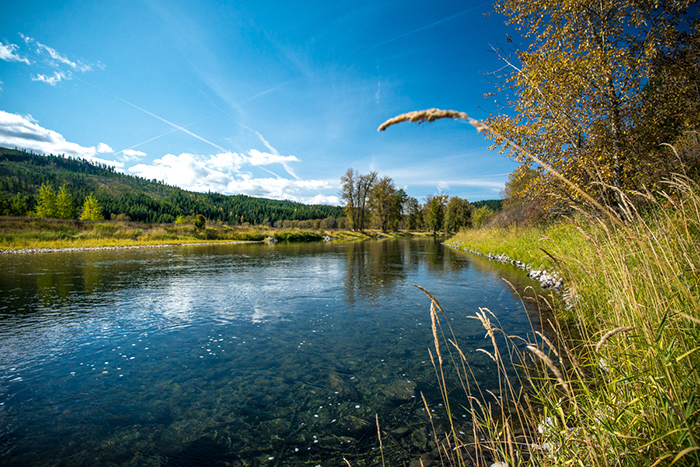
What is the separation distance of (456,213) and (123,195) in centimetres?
14505

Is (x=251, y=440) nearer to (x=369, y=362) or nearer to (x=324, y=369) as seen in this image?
(x=324, y=369)

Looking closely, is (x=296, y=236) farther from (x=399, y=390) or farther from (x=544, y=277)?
(x=399, y=390)

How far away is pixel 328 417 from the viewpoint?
3.94m

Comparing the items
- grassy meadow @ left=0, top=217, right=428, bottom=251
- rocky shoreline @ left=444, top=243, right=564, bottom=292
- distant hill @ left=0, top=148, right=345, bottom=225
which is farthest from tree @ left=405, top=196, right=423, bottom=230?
rocky shoreline @ left=444, top=243, right=564, bottom=292

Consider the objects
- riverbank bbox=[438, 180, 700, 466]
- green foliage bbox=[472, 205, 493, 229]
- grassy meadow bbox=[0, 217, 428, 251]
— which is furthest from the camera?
green foliage bbox=[472, 205, 493, 229]

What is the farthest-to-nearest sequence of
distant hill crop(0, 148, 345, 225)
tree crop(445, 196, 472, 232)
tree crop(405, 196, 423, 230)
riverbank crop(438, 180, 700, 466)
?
distant hill crop(0, 148, 345, 225)
tree crop(405, 196, 423, 230)
tree crop(445, 196, 472, 232)
riverbank crop(438, 180, 700, 466)

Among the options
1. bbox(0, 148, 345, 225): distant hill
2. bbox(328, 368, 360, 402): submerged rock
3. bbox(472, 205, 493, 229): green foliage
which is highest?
bbox(0, 148, 345, 225): distant hill

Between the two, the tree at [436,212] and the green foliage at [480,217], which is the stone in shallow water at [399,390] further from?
the tree at [436,212]

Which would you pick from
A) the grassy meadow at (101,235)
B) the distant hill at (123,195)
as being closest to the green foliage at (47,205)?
the distant hill at (123,195)

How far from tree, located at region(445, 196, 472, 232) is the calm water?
253 ft

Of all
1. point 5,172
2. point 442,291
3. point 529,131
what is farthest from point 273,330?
point 5,172

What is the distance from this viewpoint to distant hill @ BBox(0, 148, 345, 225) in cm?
10831

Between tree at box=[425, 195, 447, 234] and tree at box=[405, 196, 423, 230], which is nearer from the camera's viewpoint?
tree at box=[425, 195, 447, 234]

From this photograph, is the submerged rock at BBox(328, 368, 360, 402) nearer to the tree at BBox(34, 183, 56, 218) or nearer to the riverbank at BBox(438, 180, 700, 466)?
the riverbank at BBox(438, 180, 700, 466)
